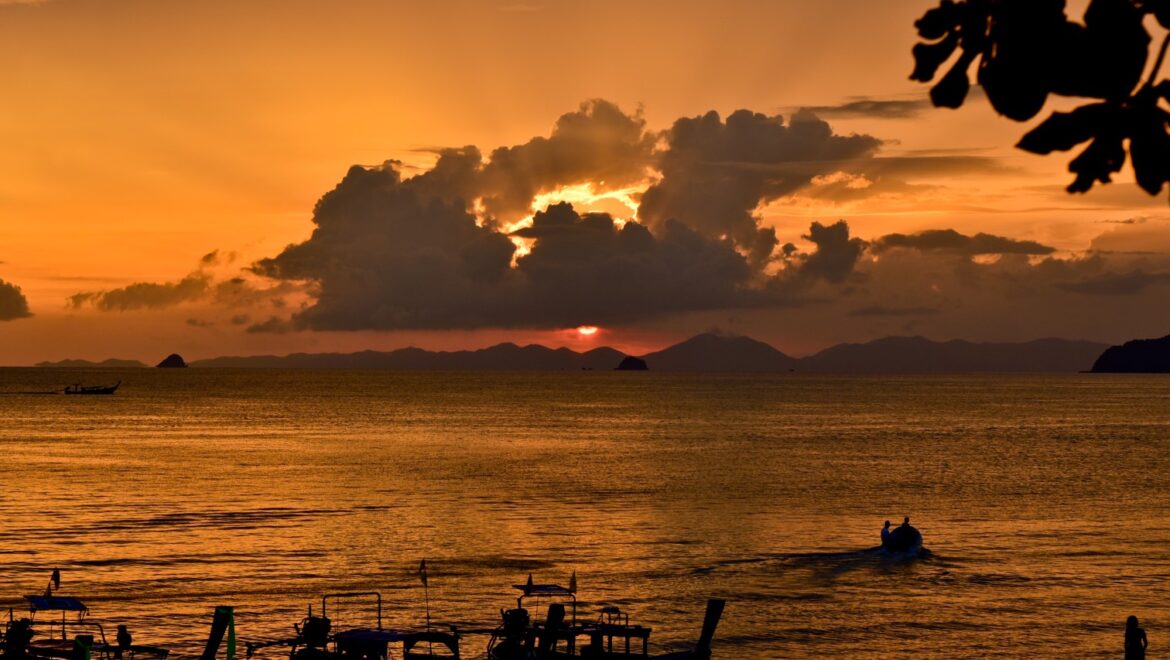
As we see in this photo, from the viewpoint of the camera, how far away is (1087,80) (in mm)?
4387

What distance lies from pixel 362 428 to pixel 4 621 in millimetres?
137928

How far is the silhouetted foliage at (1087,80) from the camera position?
171 inches

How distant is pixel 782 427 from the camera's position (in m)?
192

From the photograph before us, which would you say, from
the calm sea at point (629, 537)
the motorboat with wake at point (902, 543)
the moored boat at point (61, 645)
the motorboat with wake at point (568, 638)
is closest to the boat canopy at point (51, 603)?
the moored boat at point (61, 645)

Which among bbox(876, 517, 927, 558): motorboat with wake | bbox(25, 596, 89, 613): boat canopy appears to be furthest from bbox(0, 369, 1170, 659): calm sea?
bbox(25, 596, 89, 613): boat canopy

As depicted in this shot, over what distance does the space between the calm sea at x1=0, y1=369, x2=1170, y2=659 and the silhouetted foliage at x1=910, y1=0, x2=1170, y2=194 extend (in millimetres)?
43388

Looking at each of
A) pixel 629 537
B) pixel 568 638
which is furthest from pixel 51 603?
pixel 629 537

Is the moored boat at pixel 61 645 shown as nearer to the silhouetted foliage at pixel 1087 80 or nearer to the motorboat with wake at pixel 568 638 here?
the motorboat with wake at pixel 568 638

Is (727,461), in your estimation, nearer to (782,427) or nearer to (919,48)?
(782,427)

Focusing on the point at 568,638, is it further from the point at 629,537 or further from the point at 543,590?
the point at 629,537

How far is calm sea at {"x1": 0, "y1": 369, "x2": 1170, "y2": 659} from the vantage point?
51.9m

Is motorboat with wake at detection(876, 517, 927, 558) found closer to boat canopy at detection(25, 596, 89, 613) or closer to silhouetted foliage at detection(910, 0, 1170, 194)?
boat canopy at detection(25, 596, 89, 613)

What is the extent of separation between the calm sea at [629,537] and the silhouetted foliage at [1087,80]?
4339 centimetres

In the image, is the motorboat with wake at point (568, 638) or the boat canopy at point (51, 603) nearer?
the motorboat with wake at point (568, 638)
